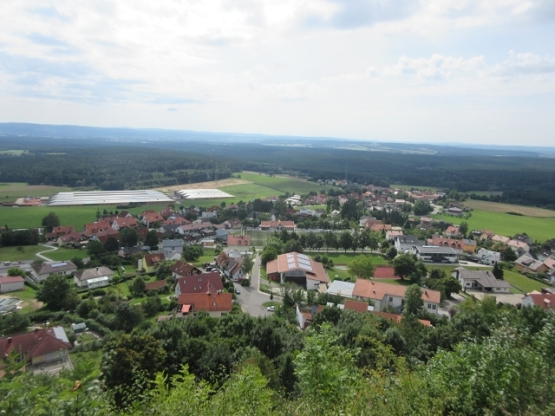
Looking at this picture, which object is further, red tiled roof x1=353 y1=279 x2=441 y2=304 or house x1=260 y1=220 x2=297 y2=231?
house x1=260 y1=220 x2=297 y2=231

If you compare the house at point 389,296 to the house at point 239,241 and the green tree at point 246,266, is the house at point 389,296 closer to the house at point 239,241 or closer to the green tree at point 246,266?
the green tree at point 246,266

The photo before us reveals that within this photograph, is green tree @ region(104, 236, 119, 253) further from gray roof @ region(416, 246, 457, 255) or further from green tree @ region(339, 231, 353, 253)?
gray roof @ region(416, 246, 457, 255)

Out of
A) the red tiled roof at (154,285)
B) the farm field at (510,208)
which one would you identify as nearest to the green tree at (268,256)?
the red tiled roof at (154,285)

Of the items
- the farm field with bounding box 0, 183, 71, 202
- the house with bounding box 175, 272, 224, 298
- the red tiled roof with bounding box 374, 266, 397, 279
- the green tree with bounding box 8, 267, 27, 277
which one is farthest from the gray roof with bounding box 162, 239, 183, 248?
the farm field with bounding box 0, 183, 71, 202

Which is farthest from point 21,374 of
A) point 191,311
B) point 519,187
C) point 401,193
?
point 519,187

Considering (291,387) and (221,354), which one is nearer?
(291,387)

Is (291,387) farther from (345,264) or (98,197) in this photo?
(98,197)

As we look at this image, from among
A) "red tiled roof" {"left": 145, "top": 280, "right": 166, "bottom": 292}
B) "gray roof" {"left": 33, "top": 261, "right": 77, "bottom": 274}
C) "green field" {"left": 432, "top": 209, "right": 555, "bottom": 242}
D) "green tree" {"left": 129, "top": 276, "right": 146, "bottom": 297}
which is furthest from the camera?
"green field" {"left": 432, "top": 209, "right": 555, "bottom": 242}
